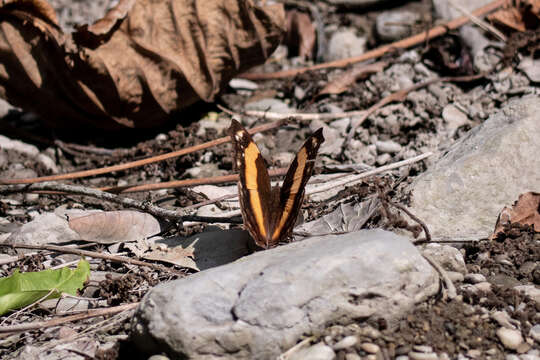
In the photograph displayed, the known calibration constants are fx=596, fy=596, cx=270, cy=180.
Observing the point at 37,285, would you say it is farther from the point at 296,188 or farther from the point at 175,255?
the point at 296,188

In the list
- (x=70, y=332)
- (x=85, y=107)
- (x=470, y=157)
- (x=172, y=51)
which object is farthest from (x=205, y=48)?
(x=70, y=332)

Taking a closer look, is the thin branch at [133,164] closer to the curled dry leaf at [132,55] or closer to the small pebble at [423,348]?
the curled dry leaf at [132,55]

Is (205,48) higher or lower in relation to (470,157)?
higher

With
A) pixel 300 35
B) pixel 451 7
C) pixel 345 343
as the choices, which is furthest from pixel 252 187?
pixel 451 7

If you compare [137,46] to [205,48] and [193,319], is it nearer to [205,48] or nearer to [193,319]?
[205,48]

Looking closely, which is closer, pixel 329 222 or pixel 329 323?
pixel 329 323

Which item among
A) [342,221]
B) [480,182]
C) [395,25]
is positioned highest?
[395,25]

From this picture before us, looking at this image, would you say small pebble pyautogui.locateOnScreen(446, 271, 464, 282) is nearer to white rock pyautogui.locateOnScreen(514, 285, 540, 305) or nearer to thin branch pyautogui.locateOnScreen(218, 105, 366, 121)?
white rock pyautogui.locateOnScreen(514, 285, 540, 305)
